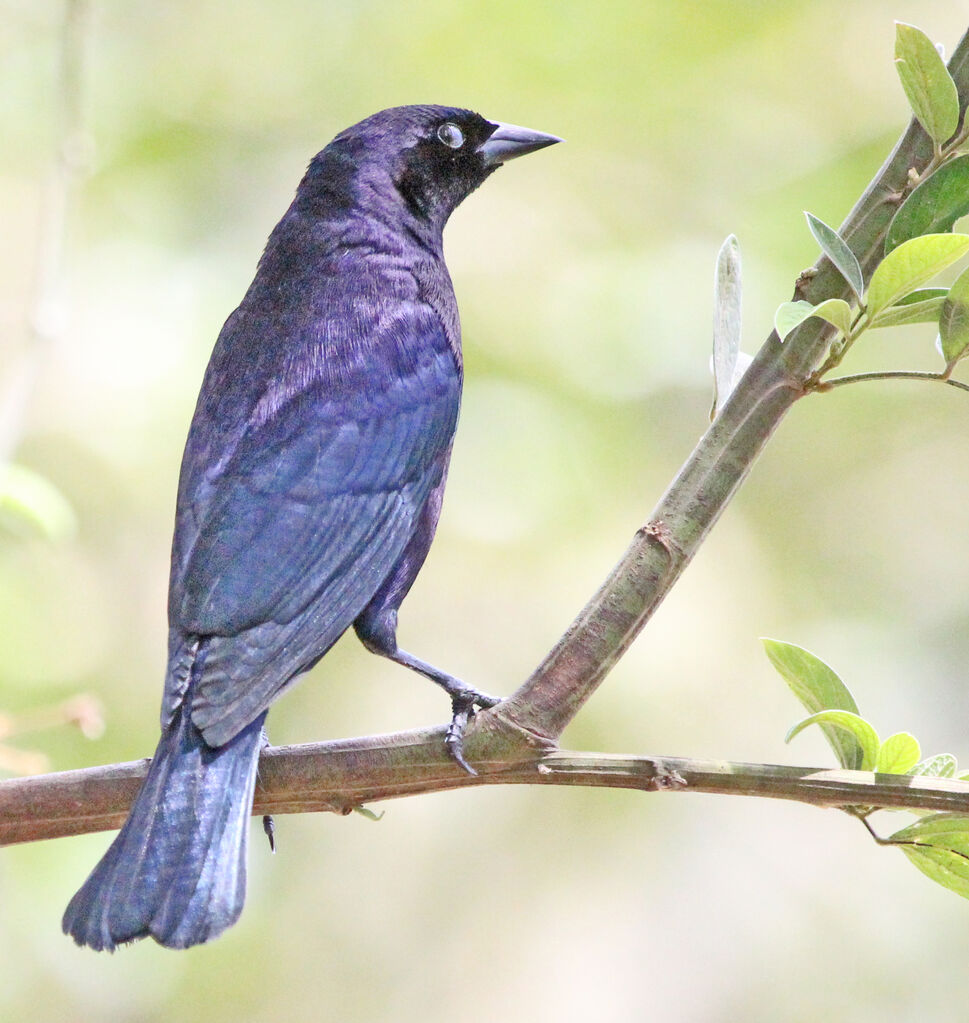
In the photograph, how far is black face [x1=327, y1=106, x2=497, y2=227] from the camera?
10.4 feet

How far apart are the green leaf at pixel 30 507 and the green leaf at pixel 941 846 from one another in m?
1.64

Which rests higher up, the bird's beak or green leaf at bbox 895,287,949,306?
green leaf at bbox 895,287,949,306

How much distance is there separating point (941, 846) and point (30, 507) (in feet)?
5.58

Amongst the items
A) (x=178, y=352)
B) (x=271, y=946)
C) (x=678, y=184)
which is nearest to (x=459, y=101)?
(x=678, y=184)

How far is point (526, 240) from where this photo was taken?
471cm

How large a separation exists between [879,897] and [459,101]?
2.95 m

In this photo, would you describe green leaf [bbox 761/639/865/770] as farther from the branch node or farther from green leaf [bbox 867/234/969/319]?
green leaf [bbox 867/234/969/319]

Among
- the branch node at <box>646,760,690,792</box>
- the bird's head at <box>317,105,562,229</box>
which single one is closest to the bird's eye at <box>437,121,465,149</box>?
the bird's head at <box>317,105,562,229</box>

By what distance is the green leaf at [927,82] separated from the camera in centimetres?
164

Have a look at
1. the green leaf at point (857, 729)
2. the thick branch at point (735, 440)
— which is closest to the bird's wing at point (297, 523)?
the thick branch at point (735, 440)

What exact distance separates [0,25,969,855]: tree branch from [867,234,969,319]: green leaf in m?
0.15

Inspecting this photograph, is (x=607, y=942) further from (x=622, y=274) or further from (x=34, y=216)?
(x=34, y=216)

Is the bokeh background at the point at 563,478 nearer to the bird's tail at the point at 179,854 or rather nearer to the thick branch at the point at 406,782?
the bird's tail at the point at 179,854

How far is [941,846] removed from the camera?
1655 millimetres
